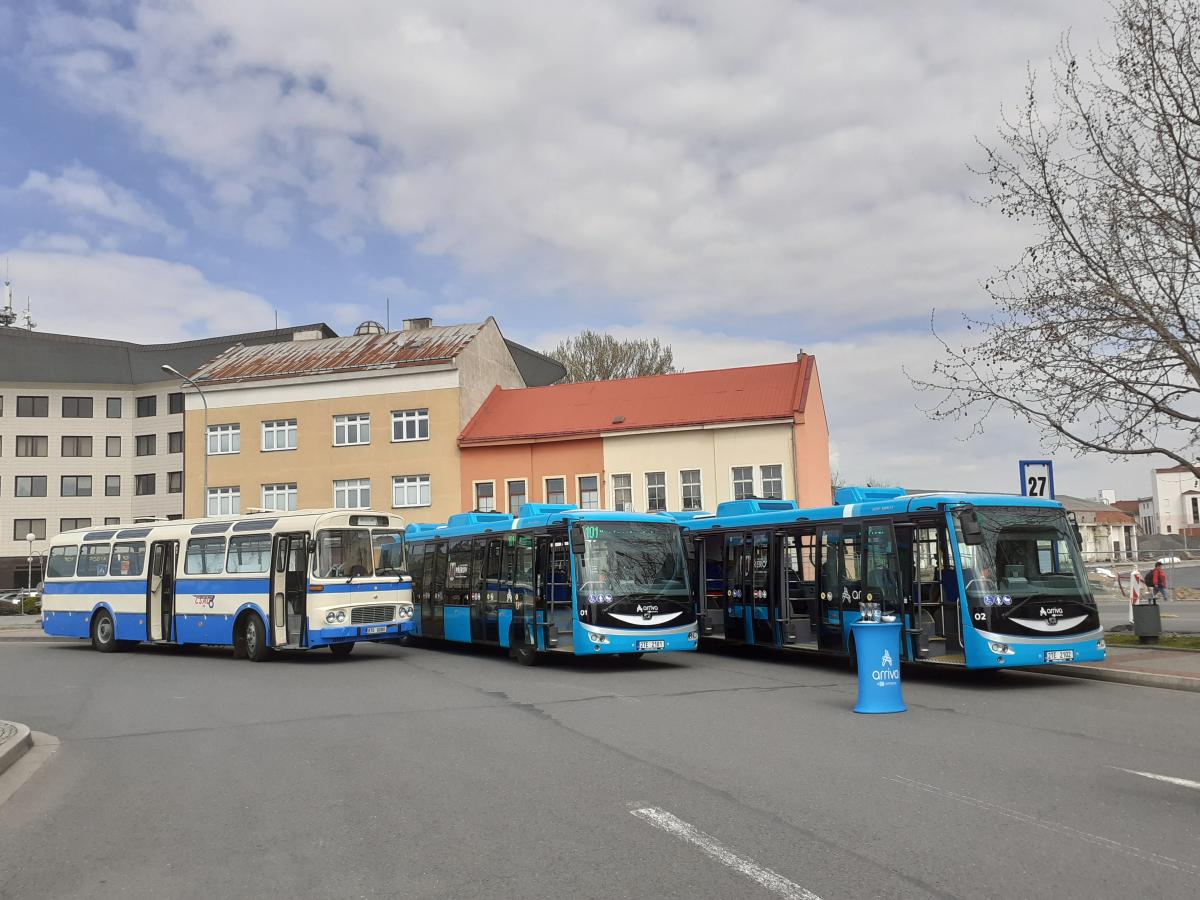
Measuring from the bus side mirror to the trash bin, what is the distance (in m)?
6.70

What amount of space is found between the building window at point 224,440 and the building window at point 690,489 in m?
21.7

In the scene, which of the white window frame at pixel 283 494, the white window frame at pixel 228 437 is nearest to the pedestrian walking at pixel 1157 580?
the white window frame at pixel 283 494

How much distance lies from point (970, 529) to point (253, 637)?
13.8 m

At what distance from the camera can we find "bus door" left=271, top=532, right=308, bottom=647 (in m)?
20.1

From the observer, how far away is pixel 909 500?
616 inches

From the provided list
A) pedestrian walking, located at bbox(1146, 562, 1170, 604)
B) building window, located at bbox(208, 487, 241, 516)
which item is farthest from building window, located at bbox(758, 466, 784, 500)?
building window, located at bbox(208, 487, 241, 516)

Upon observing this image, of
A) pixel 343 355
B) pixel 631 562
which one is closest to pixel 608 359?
pixel 343 355

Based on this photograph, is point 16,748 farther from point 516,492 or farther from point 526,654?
point 516,492

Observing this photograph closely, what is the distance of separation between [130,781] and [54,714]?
18.5ft

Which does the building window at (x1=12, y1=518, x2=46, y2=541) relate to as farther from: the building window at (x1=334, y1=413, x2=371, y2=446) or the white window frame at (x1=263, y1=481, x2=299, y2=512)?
the building window at (x1=334, y1=413, x2=371, y2=446)

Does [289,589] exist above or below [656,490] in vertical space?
below

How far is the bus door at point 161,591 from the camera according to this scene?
2336 centimetres

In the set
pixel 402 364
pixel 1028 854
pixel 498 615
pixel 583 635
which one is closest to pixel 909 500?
pixel 583 635

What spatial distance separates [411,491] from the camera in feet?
158
